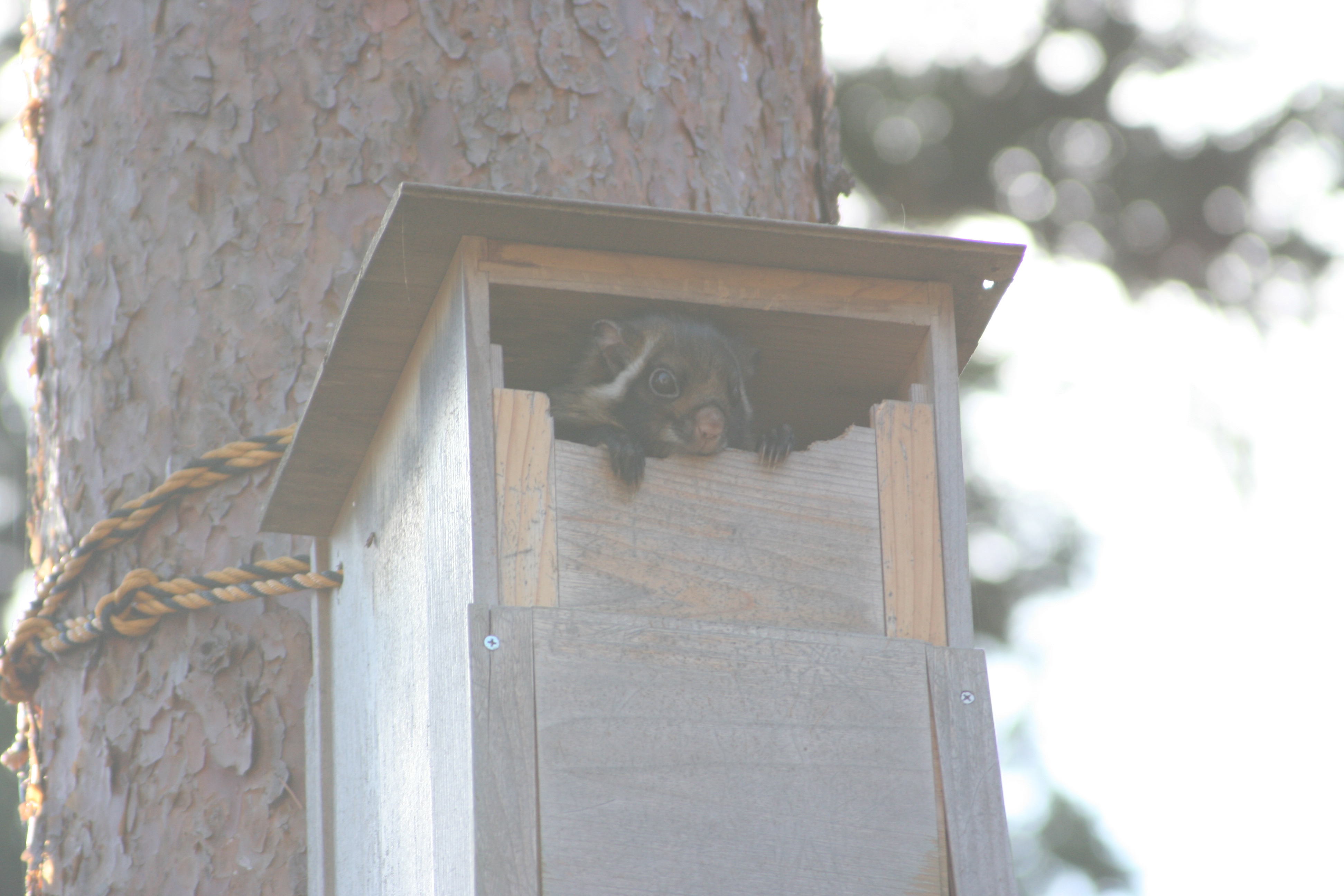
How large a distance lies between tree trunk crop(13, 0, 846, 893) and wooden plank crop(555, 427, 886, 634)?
988mm

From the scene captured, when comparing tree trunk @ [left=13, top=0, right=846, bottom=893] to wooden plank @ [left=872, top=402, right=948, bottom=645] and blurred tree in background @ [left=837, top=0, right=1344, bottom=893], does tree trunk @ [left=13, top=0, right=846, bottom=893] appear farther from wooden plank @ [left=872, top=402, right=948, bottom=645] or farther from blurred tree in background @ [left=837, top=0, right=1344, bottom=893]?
blurred tree in background @ [left=837, top=0, right=1344, bottom=893]

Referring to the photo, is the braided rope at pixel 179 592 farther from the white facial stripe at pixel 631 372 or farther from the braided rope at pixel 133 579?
the white facial stripe at pixel 631 372

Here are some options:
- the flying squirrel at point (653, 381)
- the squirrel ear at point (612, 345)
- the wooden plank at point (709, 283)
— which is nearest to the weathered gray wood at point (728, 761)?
the wooden plank at point (709, 283)

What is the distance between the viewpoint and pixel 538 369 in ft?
10.1

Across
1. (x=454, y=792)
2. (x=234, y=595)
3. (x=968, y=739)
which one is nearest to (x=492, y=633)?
(x=454, y=792)

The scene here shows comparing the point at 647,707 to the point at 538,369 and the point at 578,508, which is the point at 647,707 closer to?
the point at 578,508

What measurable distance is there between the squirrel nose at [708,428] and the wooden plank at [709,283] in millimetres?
183

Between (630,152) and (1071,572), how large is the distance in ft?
18.4

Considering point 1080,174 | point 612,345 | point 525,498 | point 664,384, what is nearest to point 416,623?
point 525,498

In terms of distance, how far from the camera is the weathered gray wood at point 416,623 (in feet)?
7.11

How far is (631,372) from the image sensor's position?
3000 millimetres

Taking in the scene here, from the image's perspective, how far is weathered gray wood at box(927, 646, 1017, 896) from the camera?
7.41 feet

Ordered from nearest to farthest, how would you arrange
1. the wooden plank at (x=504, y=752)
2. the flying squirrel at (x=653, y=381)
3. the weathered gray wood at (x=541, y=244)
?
the wooden plank at (x=504, y=752), the weathered gray wood at (x=541, y=244), the flying squirrel at (x=653, y=381)

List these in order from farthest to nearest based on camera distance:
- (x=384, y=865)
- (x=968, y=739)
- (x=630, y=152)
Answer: (x=630, y=152) → (x=384, y=865) → (x=968, y=739)
